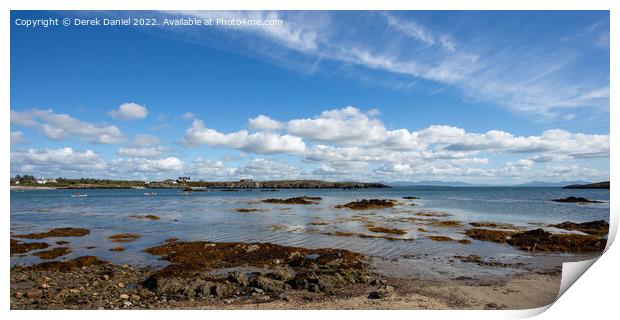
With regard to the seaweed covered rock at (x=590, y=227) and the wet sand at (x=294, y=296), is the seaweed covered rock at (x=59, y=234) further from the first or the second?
the seaweed covered rock at (x=590, y=227)

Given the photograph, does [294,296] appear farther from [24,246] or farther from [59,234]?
[59,234]

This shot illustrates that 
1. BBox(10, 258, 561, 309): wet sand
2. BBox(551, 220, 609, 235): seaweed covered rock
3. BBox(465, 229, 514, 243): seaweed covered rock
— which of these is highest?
BBox(10, 258, 561, 309): wet sand

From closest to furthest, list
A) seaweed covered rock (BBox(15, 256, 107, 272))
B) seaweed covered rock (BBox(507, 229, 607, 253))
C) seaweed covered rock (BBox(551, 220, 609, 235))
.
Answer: seaweed covered rock (BBox(15, 256, 107, 272))
seaweed covered rock (BBox(507, 229, 607, 253))
seaweed covered rock (BBox(551, 220, 609, 235))

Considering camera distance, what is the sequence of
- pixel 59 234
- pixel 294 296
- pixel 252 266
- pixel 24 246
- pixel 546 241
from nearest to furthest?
pixel 294 296, pixel 252 266, pixel 24 246, pixel 546 241, pixel 59 234

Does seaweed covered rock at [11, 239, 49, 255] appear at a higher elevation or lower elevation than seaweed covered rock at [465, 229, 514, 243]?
higher

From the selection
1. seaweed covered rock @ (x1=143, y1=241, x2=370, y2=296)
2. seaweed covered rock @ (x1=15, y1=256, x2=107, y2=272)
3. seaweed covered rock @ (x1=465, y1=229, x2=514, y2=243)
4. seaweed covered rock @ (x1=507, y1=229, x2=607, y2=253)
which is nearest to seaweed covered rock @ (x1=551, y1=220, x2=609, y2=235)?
seaweed covered rock @ (x1=507, y1=229, x2=607, y2=253)

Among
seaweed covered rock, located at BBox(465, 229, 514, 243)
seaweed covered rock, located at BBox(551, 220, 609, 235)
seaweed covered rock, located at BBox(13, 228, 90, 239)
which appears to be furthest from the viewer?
seaweed covered rock, located at BBox(551, 220, 609, 235)

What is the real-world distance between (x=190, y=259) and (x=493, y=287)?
11.2 metres

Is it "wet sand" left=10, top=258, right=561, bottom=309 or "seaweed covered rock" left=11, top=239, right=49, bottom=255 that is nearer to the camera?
"wet sand" left=10, top=258, right=561, bottom=309

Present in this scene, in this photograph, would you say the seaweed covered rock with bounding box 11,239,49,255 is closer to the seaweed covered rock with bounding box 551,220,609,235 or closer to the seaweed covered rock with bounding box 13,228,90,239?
the seaweed covered rock with bounding box 13,228,90,239

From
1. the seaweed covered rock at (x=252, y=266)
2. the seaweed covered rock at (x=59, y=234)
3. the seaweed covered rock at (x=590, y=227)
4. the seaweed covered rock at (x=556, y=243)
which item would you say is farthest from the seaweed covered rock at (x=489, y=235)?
the seaweed covered rock at (x=59, y=234)

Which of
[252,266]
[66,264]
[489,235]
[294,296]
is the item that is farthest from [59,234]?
[489,235]
